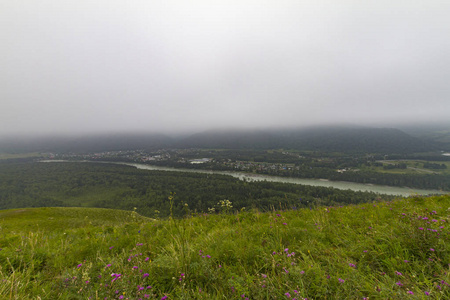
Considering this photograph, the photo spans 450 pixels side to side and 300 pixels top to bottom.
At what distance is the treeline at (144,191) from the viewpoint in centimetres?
6550

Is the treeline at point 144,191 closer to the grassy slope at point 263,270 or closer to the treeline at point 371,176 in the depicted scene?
the treeline at point 371,176

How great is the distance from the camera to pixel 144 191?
93438mm

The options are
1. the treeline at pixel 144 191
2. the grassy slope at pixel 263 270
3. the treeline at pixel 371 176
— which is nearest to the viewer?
the grassy slope at pixel 263 270

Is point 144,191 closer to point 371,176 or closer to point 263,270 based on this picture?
point 263,270

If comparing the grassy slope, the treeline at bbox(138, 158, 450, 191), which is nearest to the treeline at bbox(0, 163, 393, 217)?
the treeline at bbox(138, 158, 450, 191)

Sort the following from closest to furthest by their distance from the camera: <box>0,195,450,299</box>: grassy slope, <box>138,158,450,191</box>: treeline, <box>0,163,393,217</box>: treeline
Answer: <box>0,195,450,299</box>: grassy slope < <box>0,163,393,217</box>: treeline < <box>138,158,450,191</box>: treeline

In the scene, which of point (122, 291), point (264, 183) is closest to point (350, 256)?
point (122, 291)

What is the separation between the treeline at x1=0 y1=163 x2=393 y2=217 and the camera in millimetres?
65500

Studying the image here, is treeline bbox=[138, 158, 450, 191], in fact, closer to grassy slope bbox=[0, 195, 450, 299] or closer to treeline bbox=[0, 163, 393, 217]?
treeline bbox=[0, 163, 393, 217]

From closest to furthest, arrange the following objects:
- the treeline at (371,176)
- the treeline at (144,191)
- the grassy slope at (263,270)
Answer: the grassy slope at (263,270) → the treeline at (144,191) → the treeline at (371,176)

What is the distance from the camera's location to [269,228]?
395cm

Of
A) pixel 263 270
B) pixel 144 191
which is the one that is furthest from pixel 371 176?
pixel 144 191

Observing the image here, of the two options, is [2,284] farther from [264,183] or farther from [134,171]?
[134,171]

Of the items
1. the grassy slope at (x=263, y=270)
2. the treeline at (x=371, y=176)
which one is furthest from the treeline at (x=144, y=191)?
the grassy slope at (x=263, y=270)
